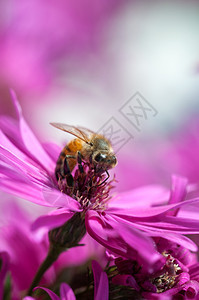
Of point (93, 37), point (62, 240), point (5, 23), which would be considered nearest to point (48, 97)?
point (5, 23)

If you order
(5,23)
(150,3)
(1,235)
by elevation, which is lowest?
(1,235)

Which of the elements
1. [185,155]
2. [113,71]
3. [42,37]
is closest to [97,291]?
[185,155]

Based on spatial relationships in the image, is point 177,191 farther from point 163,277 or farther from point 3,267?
Result: point 3,267

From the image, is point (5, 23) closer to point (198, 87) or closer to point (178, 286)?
point (198, 87)

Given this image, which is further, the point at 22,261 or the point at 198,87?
the point at 198,87

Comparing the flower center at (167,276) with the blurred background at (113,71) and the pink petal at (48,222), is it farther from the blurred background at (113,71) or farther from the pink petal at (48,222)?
the blurred background at (113,71)

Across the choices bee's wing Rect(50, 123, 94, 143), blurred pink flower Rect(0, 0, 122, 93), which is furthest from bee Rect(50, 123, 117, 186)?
blurred pink flower Rect(0, 0, 122, 93)

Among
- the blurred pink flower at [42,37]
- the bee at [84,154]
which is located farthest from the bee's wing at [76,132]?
the blurred pink flower at [42,37]
